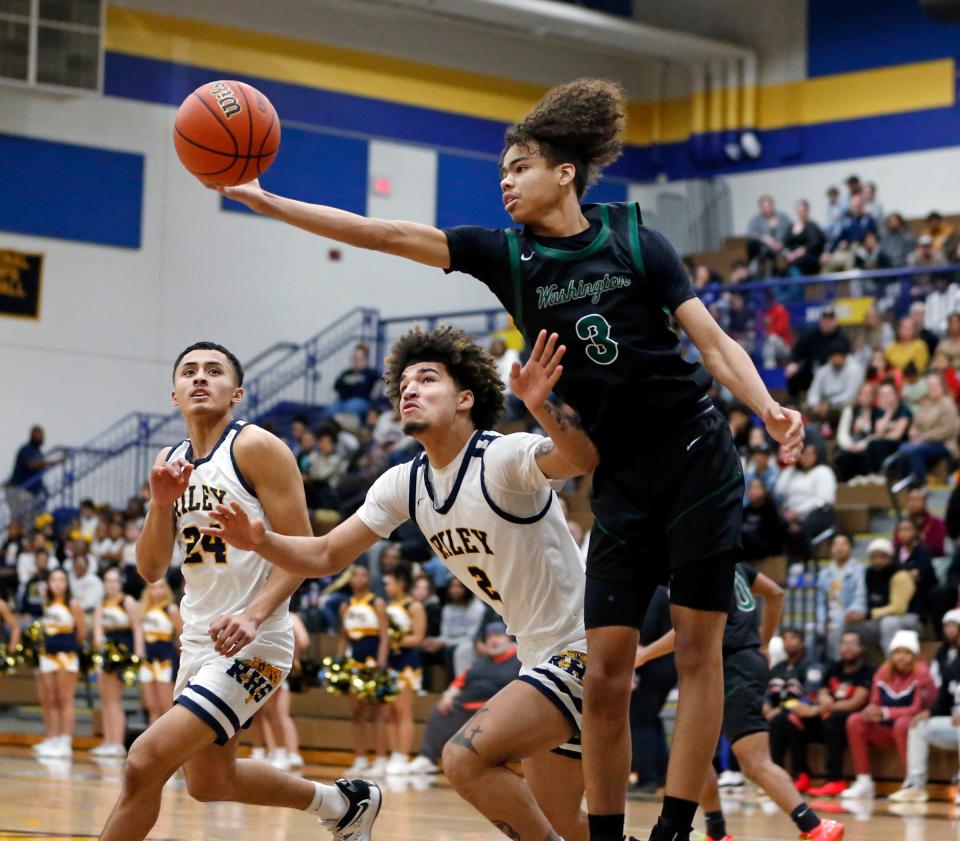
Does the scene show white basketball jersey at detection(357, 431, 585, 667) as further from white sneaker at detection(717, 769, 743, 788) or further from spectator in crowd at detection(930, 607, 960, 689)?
white sneaker at detection(717, 769, 743, 788)

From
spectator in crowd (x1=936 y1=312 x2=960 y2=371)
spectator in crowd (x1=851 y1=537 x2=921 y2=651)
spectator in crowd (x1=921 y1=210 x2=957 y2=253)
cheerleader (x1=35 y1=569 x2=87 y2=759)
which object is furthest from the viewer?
spectator in crowd (x1=921 y1=210 x2=957 y2=253)

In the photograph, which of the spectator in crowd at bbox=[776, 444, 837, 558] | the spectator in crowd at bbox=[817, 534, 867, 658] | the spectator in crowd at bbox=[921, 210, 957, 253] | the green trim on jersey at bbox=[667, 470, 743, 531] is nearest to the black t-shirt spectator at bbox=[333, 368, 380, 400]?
the spectator in crowd at bbox=[921, 210, 957, 253]

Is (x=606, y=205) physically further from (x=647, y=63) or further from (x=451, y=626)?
(x=647, y=63)

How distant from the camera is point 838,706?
13086mm

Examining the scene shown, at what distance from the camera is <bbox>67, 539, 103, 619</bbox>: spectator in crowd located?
1761 cm

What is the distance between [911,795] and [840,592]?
2.17m

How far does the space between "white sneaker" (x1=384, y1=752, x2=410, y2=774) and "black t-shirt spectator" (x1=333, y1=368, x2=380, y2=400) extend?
9.04 m

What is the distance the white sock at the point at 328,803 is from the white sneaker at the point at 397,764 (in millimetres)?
7465

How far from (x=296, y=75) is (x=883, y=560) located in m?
14.7

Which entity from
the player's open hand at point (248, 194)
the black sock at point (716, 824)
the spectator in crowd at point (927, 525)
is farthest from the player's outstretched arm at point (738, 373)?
the spectator in crowd at point (927, 525)

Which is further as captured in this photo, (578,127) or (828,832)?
(828,832)

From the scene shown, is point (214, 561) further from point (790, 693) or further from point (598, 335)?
point (790, 693)

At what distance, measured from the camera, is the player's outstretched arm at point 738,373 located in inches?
194

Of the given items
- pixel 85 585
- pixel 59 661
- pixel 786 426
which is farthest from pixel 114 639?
pixel 786 426
